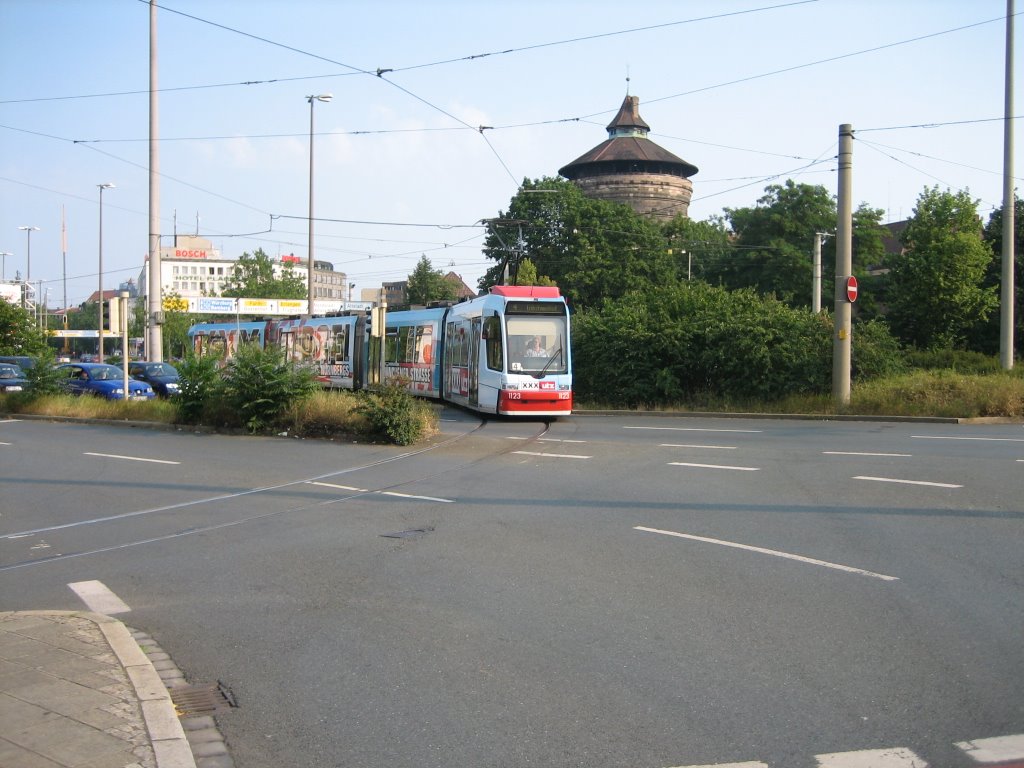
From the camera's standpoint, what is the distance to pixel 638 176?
90.1 m

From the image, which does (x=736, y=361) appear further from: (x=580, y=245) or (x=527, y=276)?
(x=580, y=245)

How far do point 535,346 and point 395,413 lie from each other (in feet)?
18.3

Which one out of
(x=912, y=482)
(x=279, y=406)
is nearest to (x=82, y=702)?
(x=912, y=482)

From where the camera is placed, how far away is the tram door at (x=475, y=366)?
2436 centimetres

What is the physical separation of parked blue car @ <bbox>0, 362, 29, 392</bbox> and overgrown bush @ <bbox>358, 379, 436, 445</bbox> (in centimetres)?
1638

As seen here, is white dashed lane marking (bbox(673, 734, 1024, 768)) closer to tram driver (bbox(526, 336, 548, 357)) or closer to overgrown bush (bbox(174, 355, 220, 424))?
tram driver (bbox(526, 336, 548, 357))

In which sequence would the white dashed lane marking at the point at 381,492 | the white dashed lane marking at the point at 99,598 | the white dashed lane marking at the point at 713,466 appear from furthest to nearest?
the white dashed lane marking at the point at 713,466, the white dashed lane marking at the point at 381,492, the white dashed lane marking at the point at 99,598

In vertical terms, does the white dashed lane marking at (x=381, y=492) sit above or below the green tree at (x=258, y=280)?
below

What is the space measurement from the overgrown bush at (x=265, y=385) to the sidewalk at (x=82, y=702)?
1426cm

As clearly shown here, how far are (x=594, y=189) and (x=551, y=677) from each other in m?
88.9

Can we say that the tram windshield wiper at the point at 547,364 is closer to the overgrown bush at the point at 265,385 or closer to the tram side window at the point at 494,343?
the tram side window at the point at 494,343

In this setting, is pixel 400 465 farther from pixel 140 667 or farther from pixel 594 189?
pixel 594 189

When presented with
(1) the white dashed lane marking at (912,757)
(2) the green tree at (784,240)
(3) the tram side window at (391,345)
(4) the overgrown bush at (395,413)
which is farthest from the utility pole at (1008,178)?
(2) the green tree at (784,240)

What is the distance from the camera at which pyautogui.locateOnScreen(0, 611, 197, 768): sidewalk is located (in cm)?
442
